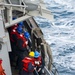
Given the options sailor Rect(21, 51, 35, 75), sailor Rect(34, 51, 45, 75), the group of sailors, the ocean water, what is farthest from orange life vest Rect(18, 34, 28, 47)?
the ocean water

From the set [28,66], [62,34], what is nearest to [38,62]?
[28,66]

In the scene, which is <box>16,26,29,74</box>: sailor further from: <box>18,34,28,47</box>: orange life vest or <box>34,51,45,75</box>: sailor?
<box>34,51,45,75</box>: sailor

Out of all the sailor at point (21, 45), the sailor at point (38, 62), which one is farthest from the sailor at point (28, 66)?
the sailor at point (21, 45)

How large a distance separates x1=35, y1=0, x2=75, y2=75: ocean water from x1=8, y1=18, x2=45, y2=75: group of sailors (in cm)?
805

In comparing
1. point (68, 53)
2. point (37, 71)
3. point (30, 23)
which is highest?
point (30, 23)

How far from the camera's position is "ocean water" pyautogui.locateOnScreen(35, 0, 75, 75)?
69.5 feet

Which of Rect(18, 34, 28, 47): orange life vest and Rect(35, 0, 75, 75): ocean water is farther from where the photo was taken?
Rect(35, 0, 75, 75): ocean water

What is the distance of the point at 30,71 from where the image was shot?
10094mm

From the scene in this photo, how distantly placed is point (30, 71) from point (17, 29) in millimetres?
→ 2228

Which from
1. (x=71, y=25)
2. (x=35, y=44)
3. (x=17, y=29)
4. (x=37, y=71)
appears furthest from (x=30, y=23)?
(x=71, y=25)

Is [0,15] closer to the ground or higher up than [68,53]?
higher up

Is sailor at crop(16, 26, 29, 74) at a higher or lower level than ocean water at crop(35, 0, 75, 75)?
higher

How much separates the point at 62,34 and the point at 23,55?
15881 mm

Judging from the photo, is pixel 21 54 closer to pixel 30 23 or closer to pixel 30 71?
pixel 30 71
